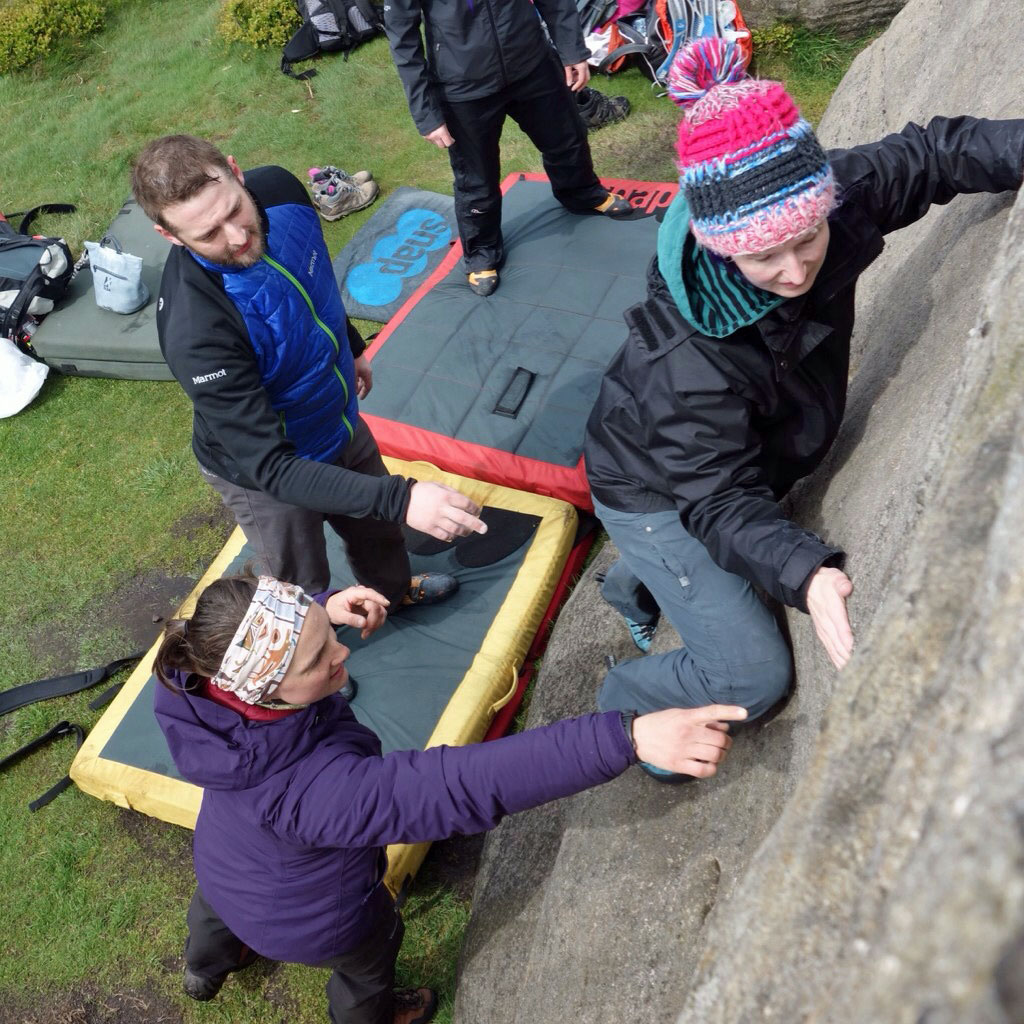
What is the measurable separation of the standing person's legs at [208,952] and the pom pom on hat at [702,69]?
3.06m

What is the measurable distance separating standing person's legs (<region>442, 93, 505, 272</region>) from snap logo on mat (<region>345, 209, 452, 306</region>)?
0.79 meters

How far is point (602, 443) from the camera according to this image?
3.02 meters

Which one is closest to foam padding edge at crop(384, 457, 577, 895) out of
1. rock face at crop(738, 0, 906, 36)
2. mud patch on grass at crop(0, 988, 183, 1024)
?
mud patch on grass at crop(0, 988, 183, 1024)

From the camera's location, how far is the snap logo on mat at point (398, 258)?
659cm

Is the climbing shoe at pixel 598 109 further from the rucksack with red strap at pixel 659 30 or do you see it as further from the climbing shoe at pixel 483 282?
the climbing shoe at pixel 483 282

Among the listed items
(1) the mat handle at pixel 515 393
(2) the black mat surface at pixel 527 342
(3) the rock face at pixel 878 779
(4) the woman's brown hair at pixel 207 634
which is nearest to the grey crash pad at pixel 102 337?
(2) the black mat surface at pixel 527 342

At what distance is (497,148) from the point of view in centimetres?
571

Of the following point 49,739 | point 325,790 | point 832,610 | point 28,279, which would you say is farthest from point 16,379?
point 832,610

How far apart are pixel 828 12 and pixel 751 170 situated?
248 inches

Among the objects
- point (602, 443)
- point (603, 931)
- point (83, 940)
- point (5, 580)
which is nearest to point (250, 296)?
point (602, 443)

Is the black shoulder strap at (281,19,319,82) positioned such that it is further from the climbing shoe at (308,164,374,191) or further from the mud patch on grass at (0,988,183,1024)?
the mud patch on grass at (0,988,183,1024)

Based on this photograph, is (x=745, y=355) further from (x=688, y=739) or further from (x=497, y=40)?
(x=497, y=40)

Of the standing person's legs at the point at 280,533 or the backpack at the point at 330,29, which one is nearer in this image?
the standing person's legs at the point at 280,533

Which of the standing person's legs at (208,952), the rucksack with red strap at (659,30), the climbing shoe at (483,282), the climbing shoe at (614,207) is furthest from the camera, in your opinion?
the rucksack with red strap at (659,30)
